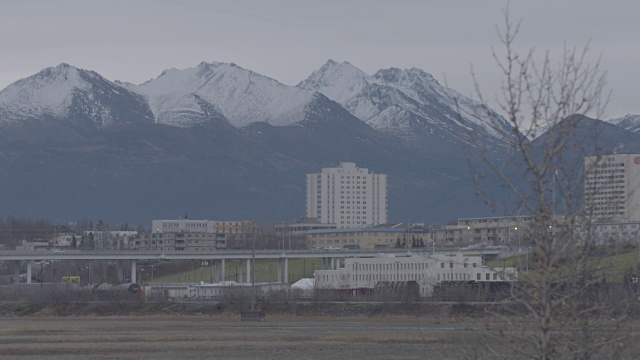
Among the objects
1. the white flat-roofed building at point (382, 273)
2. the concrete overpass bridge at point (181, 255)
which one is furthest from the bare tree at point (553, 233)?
the concrete overpass bridge at point (181, 255)

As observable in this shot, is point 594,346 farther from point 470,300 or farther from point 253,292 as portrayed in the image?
point 253,292

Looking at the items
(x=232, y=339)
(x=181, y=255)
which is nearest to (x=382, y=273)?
(x=181, y=255)

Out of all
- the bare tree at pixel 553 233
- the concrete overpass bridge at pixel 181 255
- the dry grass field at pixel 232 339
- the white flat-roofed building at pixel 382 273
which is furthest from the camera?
the concrete overpass bridge at pixel 181 255

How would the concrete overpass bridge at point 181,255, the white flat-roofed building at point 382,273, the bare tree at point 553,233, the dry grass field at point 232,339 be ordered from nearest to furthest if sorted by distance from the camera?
the bare tree at point 553,233
the dry grass field at point 232,339
the white flat-roofed building at point 382,273
the concrete overpass bridge at point 181,255

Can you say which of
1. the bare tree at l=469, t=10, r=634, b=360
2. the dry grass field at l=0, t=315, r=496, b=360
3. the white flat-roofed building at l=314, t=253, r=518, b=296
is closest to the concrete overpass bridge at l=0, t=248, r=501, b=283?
the white flat-roofed building at l=314, t=253, r=518, b=296

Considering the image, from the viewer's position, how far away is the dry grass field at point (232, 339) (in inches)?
2454

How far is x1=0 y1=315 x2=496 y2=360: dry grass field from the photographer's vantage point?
62344mm

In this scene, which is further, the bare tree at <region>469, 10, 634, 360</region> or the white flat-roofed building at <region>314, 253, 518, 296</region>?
the white flat-roofed building at <region>314, 253, 518, 296</region>

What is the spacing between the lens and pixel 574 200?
17.7 m

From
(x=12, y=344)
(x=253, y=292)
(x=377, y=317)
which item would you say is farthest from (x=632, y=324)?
(x=253, y=292)

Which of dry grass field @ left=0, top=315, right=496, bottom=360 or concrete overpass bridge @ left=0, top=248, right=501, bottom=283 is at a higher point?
concrete overpass bridge @ left=0, top=248, right=501, bottom=283

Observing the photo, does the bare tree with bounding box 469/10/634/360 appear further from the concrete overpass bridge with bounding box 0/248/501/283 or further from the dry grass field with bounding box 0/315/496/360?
the concrete overpass bridge with bounding box 0/248/501/283

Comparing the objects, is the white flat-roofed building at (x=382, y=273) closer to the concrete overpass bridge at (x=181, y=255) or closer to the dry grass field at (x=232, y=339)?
the concrete overpass bridge at (x=181, y=255)

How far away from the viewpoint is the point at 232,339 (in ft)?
250
